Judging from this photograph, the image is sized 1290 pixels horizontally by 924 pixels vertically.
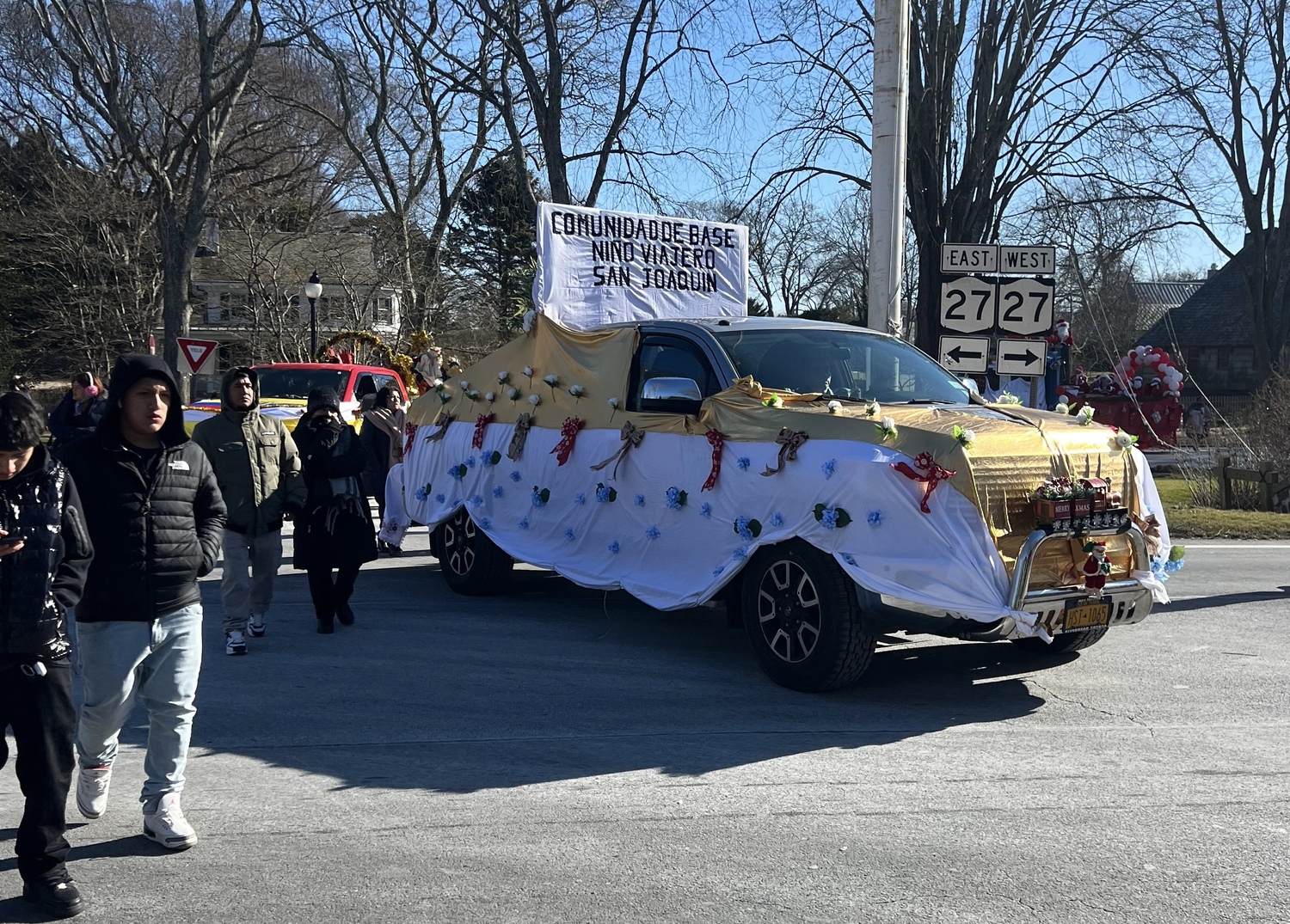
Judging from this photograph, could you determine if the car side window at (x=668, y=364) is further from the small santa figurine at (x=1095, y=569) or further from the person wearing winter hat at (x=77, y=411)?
the person wearing winter hat at (x=77, y=411)

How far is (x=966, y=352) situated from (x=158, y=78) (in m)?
29.7

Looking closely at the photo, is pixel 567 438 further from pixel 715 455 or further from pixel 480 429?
pixel 715 455

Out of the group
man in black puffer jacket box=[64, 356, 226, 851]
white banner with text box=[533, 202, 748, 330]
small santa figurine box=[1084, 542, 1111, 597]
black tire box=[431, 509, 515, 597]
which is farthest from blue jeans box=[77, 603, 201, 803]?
black tire box=[431, 509, 515, 597]

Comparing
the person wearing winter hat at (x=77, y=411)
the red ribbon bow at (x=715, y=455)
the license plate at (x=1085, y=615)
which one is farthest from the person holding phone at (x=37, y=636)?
the person wearing winter hat at (x=77, y=411)

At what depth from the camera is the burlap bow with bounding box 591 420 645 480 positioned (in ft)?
27.3

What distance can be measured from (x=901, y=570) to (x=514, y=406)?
4252 millimetres

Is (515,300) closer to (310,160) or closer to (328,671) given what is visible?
(310,160)

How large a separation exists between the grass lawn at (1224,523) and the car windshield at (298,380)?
1095 centimetres

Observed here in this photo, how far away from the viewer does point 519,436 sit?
964 centimetres

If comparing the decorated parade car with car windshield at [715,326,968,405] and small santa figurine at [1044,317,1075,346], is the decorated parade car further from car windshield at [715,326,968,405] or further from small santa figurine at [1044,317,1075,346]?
small santa figurine at [1044,317,1075,346]

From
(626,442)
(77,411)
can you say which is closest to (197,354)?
(77,411)

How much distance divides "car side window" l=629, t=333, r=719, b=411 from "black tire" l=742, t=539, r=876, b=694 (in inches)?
51.0

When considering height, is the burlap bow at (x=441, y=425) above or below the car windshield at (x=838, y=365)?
below

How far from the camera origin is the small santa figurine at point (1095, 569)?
6.48 metres
